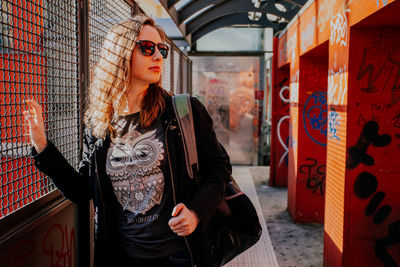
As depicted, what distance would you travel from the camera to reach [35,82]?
2041mm

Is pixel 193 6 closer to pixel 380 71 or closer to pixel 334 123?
pixel 334 123

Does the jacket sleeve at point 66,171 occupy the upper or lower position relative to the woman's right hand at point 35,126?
lower

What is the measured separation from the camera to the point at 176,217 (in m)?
1.60

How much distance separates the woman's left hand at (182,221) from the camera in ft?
5.23

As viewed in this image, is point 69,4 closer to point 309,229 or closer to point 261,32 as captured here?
point 309,229

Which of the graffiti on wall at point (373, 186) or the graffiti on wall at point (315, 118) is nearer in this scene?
the graffiti on wall at point (373, 186)

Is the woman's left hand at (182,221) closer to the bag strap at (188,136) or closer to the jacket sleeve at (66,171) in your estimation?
the bag strap at (188,136)

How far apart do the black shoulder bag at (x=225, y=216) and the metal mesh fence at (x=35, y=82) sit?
767 mm

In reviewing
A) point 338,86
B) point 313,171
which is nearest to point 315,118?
point 313,171

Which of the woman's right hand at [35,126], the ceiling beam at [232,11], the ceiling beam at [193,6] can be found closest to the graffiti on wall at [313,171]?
the ceiling beam at [193,6]

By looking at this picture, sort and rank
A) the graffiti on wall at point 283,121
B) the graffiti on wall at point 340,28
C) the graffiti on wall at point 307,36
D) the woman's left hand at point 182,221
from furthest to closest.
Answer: the graffiti on wall at point 283,121 → the graffiti on wall at point 307,36 → the graffiti on wall at point 340,28 → the woman's left hand at point 182,221

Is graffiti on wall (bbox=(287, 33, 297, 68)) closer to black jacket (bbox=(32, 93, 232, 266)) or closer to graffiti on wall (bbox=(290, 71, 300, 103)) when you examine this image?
graffiti on wall (bbox=(290, 71, 300, 103))

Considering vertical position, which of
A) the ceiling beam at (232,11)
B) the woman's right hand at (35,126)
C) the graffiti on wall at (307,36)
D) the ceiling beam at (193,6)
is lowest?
the woman's right hand at (35,126)

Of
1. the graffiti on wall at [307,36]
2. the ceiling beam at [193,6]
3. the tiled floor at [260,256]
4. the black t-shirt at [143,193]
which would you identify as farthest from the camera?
the ceiling beam at [193,6]
